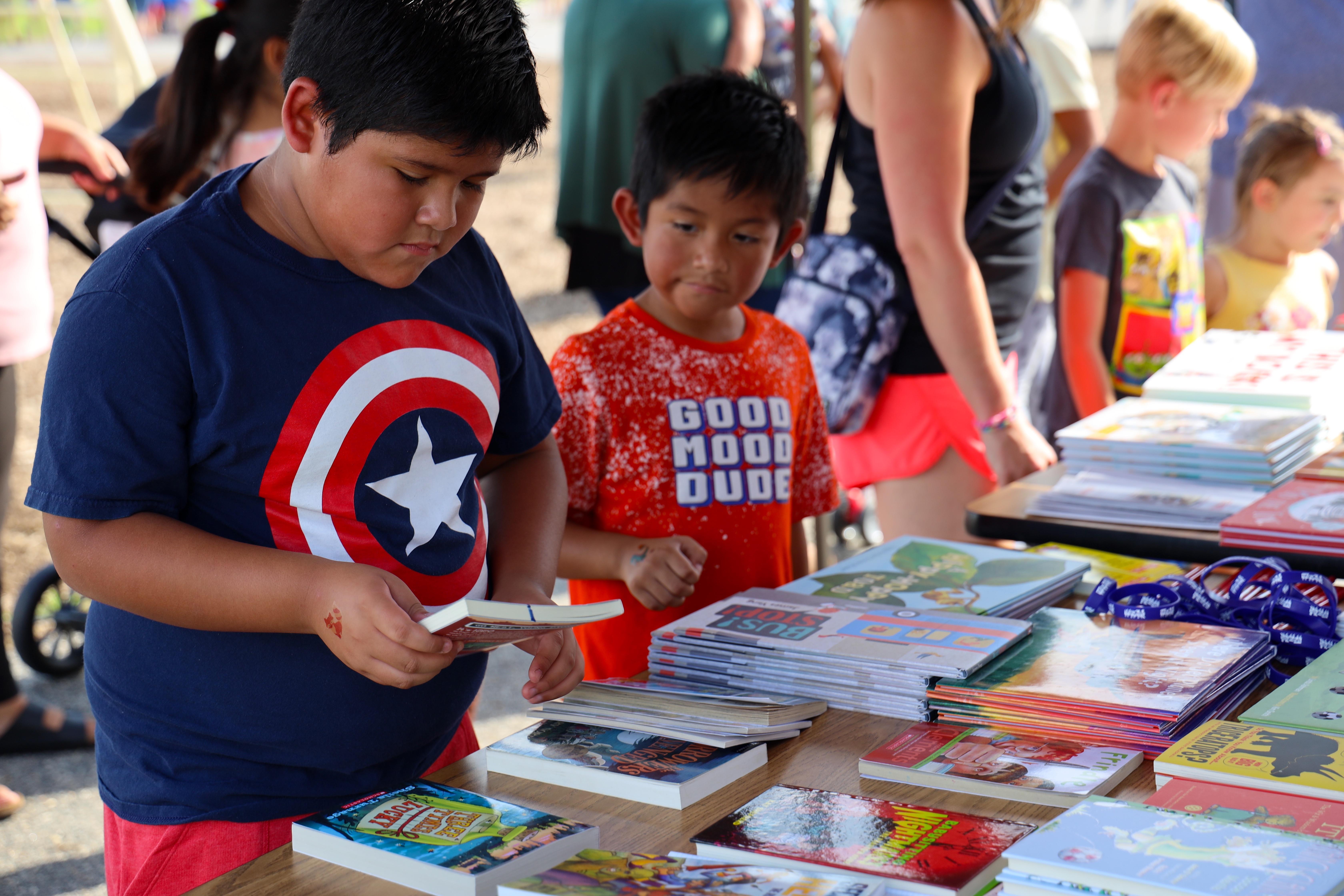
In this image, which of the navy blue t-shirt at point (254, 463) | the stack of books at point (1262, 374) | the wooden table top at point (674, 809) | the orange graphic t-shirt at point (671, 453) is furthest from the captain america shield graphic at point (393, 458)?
the stack of books at point (1262, 374)

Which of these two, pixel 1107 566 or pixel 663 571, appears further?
pixel 1107 566

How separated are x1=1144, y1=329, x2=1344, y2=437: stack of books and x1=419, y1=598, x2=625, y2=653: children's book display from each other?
1493mm

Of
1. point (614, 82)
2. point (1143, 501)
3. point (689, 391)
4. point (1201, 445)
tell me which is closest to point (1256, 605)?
point (1143, 501)

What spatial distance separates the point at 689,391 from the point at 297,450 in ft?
2.48

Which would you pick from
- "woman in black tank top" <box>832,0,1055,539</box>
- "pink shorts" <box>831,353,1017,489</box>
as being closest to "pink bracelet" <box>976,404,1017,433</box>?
"woman in black tank top" <box>832,0,1055,539</box>

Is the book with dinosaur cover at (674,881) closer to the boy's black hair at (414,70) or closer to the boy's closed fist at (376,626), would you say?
the boy's closed fist at (376,626)

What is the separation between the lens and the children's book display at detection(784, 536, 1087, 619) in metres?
1.53

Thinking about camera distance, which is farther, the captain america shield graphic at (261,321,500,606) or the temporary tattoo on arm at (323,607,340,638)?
the captain america shield graphic at (261,321,500,606)

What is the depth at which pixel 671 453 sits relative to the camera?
181 cm

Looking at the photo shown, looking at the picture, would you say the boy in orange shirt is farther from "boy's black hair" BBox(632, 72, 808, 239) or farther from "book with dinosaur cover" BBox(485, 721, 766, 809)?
"book with dinosaur cover" BBox(485, 721, 766, 809)

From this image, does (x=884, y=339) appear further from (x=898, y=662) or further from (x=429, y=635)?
(x=429, y=635)

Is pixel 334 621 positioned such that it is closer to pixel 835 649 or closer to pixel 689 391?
pixel 835 649

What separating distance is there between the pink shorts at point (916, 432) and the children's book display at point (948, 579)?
0.58 m

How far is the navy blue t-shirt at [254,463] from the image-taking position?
1084 mm
